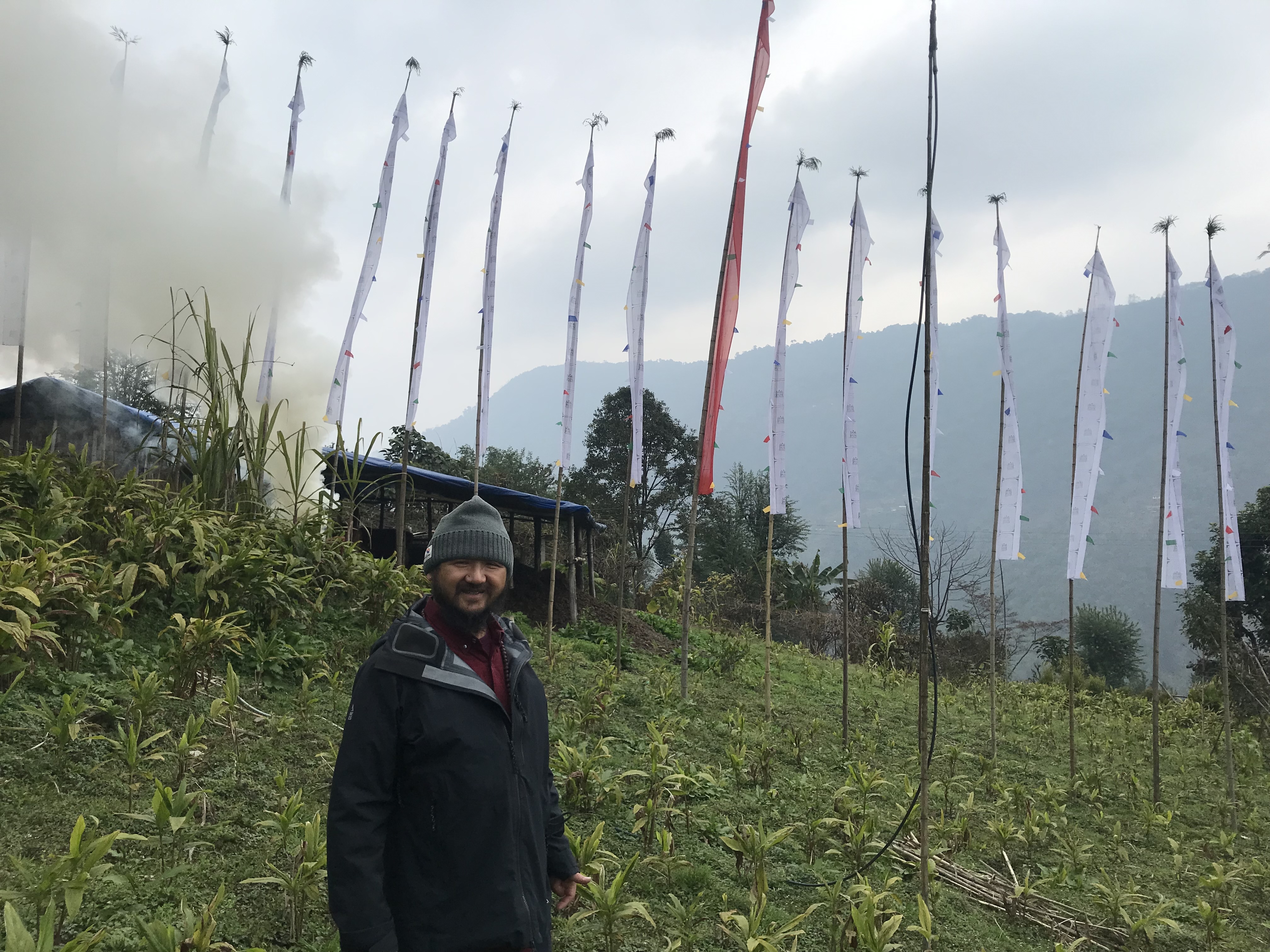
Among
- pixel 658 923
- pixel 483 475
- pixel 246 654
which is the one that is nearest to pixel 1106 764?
pixel 658 923

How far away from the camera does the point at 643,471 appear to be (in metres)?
27.7

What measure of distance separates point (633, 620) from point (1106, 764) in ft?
22.9

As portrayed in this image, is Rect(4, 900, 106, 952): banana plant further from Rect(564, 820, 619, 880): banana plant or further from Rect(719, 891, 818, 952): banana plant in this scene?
Rect(719, 891, 818, 952): banana plant

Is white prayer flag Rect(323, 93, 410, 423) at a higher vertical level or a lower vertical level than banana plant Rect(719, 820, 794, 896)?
higher

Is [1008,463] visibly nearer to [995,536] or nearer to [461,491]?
[995,536]

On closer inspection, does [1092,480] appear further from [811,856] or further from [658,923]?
[658,923]

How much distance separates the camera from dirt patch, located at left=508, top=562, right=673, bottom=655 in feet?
40.5

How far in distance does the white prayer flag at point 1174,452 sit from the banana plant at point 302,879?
8294 mm

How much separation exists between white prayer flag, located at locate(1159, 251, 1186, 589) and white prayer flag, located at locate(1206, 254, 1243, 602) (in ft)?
1.04

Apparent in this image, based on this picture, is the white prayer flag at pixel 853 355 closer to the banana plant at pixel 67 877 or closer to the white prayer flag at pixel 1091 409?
the white prayer flag at pixel 1091 409

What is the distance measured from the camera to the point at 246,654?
→ 17.5 ft

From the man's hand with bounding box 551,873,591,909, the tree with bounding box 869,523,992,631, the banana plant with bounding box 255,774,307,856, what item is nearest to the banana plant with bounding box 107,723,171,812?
the banana plant with bounding box 255,774,307,856

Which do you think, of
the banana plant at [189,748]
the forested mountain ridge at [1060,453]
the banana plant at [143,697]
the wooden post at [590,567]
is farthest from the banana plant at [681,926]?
the forested mountain ridge at [1060,453]

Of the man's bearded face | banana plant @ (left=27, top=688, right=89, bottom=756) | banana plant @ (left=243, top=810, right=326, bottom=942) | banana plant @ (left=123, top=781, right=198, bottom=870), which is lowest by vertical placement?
banana plant @ (left=243, top=810, right=326, bottom=942)
